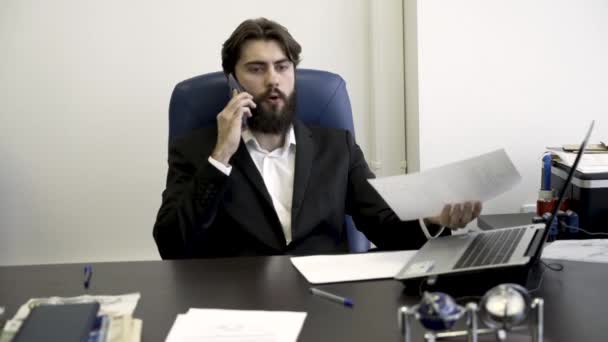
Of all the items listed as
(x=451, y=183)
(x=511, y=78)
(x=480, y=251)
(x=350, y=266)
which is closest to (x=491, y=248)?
(x=480, y=251)

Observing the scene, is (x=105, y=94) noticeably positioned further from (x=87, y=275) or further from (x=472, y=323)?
(x=472, y=323)

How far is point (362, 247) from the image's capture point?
1980 millimetres

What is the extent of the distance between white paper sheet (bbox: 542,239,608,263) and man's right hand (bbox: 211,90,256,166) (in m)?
0.82

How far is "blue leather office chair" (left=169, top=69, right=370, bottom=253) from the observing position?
6.25 feet

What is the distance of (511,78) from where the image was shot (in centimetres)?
242

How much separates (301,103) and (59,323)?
1195 millimetres

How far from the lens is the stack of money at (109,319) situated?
0.93 m

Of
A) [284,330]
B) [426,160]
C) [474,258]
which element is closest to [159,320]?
[284,330]

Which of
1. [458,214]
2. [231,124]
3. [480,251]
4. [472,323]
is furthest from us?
[231,124]

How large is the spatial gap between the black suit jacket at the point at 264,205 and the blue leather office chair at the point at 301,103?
4 centimetres

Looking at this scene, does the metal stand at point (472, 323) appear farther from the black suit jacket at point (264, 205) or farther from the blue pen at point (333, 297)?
the black suit jacket at point (264, 205)

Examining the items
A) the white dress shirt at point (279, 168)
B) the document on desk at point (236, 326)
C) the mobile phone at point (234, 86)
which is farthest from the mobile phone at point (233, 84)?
the document on desk at point (236, 326)

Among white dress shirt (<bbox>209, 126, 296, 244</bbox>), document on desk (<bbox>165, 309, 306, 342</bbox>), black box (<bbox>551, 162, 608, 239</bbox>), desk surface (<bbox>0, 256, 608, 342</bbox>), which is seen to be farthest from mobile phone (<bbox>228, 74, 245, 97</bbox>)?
black box (<bbox>551, 162, 608, 239</bbox>)

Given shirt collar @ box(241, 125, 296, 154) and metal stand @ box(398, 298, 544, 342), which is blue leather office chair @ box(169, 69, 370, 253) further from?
metal stand @ box(398, 298, 544, 342)
